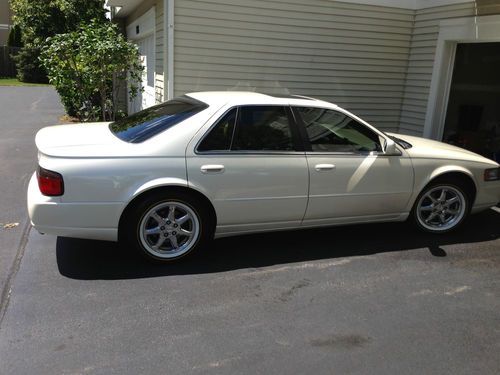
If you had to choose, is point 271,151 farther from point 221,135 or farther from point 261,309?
point 261,309

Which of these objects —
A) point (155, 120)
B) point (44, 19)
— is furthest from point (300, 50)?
point (44, 19)

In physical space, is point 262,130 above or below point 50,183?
above

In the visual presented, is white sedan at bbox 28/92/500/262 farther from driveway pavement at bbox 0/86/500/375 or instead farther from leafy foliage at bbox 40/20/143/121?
leafy foliage at bbox 40/20/143/121

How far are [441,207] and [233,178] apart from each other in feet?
8.11

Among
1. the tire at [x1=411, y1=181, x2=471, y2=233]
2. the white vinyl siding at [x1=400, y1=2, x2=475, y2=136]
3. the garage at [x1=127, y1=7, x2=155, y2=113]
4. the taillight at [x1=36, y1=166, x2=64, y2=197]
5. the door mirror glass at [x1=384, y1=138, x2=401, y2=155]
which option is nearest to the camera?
the taillight at [x1=36, y1=166, x2=64, y2=197]

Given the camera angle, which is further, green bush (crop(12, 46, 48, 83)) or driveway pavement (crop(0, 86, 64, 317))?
green bush (crop(12, 46, 48, 83))

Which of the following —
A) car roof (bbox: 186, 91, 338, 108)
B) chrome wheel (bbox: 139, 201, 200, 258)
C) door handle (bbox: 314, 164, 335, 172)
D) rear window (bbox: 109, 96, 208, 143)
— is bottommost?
chrome wheel (bbox: 139, 201, 200, 258)

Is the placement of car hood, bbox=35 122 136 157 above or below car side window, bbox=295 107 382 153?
below

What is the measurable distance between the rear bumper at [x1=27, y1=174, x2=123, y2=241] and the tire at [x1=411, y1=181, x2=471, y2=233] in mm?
3154

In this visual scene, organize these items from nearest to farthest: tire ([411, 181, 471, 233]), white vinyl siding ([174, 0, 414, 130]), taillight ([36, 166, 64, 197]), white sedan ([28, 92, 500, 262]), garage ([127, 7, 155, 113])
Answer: taillight ([36, 166, 64, 197]) < white sedan ([28, 92, 500, 262]) < tire ([411, 181, 471, 233]) < white vinyl siding ([174, 0, 414, 130]) < garage ([127, 7, 155, 113])

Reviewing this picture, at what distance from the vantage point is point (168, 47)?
7.66m

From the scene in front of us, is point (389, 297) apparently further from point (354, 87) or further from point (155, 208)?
point (354, 87)

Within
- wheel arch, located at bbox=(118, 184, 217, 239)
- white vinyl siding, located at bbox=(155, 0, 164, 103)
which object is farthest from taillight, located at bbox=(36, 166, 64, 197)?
white vinyl siding, located at bbox=(155, 0, 164, 103)

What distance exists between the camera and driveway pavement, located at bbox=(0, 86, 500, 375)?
3.10 meters
